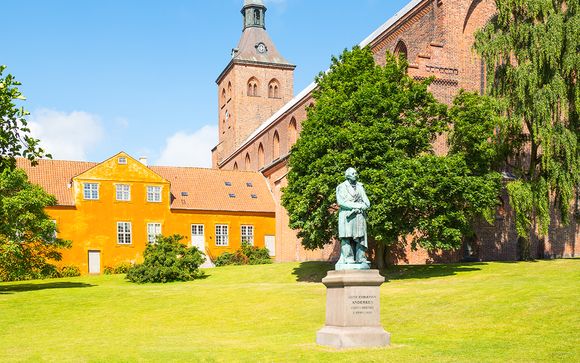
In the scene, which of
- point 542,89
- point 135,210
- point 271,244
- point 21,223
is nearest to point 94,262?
point 135,210

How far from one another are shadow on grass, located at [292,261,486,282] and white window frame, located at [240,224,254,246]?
15.0 metres

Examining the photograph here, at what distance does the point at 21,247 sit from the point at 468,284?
22239 mm

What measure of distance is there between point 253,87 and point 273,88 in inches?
90.3

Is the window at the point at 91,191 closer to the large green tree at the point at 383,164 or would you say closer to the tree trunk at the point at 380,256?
the large green tree at the point at 383,164

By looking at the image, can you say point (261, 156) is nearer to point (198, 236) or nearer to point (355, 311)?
point (198, 236)

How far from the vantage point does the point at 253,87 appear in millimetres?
76562

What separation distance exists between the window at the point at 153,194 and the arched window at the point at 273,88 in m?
29.0

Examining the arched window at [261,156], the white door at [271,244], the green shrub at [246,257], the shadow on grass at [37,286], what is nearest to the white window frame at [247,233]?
the green shrub at [246,257]

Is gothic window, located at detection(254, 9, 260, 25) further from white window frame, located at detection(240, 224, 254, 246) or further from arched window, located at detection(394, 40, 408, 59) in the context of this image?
arched window, located at detection(394, 40, 408, 59)

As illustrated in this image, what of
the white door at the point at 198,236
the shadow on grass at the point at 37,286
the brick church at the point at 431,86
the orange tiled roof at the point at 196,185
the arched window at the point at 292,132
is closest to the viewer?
the shadow on grass at the point at 37,286

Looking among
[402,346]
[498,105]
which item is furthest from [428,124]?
[402,346]

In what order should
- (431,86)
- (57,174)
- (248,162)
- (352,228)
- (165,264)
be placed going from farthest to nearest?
1. (248,162)
2. (57,174)
3. (165,264)
4. (431,86)
5. (352,228)

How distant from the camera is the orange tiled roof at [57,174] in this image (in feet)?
160

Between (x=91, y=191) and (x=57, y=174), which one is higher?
(x=57, y=174)
